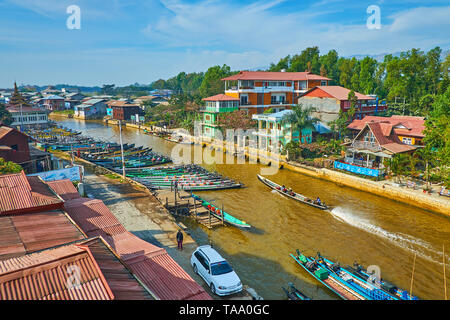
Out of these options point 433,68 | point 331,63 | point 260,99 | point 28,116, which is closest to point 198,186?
point 260,99

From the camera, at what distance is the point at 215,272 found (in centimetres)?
1579

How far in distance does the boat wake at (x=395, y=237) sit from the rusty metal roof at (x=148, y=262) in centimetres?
1692

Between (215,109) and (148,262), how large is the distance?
1830 inches

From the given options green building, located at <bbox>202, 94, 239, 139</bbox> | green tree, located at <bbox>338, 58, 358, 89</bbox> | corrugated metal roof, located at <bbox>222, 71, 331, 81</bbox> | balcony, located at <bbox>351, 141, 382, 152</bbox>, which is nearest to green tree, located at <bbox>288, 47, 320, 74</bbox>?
green tree, located at <bbox>338, 58, 358, 89</bbox>

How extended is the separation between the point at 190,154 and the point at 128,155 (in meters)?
10.1

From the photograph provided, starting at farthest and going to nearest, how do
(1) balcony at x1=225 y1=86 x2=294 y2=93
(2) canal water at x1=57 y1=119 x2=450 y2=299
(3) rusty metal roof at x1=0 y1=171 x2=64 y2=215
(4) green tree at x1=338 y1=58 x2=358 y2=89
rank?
(4) green tree at x1=338 y1=58 x2=358 y2=89 → (1) balcony at x1=225 y1=86 x2=294 y2=93 → (2) canal water at x1=57 y1=119 x2=450 y2=299 → (3) rusty metal roof at x1=0 y1=171 x2=64 y2=215

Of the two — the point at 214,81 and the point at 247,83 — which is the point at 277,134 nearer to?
the point at 247,83

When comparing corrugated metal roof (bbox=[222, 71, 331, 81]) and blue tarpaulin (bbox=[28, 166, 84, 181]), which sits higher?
corrugated metal roof (bbox=[222, 71, 331, 81])

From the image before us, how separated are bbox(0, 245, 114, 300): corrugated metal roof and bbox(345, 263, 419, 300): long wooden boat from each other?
13999 millimetres

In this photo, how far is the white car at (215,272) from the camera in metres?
15.1

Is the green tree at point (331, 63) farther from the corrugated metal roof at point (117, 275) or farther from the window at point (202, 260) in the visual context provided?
the corrugated metal roof at point (117, 275)

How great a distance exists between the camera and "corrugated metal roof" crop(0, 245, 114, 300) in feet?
27.3

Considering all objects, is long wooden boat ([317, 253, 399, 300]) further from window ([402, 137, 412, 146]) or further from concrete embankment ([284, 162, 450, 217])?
window ([402, 137, 412, 146])

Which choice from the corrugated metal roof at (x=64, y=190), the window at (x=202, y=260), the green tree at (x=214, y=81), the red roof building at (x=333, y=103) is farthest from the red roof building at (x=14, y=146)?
the green tree at (x=214, y=81)
